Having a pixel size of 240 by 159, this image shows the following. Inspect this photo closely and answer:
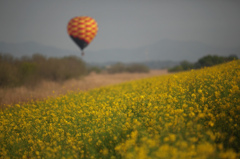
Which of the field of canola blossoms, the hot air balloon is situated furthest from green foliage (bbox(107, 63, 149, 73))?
the field of canola blossoms

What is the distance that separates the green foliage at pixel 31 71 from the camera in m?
12.0

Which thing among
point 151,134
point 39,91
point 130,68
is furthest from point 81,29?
point 130,68

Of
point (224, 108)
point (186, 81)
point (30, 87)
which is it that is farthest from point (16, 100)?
point (224, 108)

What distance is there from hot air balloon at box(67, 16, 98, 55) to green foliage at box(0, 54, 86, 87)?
3731mm

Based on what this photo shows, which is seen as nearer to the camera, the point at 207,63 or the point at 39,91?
the point at 39,91

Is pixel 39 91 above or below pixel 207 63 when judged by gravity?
below

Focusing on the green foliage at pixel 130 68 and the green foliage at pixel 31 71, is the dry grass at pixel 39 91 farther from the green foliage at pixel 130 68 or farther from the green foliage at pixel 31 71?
the green foliage at pixel 130 68

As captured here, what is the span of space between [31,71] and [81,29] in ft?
21.1

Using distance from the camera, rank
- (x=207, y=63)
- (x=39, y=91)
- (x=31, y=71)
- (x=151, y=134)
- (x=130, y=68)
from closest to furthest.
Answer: (x=151, y=134) < (x=39, y=91) < (x=31, y=71) < (x=207, y=63) < (x=130, y=68)

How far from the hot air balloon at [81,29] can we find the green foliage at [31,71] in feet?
12.2

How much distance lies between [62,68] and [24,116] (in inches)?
493

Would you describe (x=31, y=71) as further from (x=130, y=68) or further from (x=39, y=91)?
(x=130, y=68)

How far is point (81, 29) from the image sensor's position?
16.4 m

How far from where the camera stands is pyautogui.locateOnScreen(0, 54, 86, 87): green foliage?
474 inches
